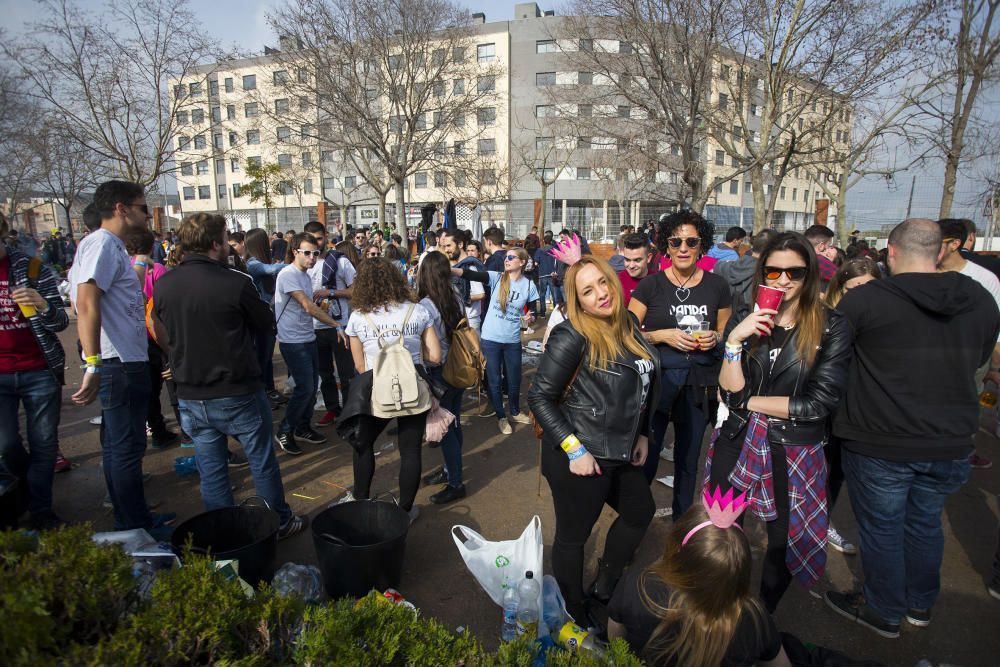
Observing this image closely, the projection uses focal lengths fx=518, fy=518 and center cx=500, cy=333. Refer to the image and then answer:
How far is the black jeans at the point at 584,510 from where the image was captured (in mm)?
2371

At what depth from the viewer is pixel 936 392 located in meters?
2.32

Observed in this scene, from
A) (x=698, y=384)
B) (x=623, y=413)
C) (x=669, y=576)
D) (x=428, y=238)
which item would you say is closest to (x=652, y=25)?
(x=428, y=238)

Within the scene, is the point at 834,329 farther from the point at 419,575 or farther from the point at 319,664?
the point at 419,575

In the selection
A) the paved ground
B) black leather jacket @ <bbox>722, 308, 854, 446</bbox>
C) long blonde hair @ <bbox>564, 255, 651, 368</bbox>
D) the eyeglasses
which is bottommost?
the paved ground

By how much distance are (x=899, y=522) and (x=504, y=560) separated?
74.5 inches

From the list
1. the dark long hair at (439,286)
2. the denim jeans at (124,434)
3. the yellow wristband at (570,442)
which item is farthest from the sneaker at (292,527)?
the yellow wristband at (570,442)

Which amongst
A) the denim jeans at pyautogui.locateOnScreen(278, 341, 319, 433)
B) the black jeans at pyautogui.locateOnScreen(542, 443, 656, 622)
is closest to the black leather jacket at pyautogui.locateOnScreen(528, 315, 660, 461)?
the black jeans at pyautogui.locateOnScreen(542, 443, 656, 622)

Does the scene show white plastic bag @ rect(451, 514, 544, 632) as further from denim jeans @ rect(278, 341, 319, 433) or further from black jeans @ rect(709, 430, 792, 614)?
denim jeans @ rect(278, 341, 319, 433)

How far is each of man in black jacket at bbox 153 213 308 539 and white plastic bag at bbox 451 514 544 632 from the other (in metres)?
1.44

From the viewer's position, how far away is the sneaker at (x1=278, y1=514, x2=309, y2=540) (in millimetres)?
3393

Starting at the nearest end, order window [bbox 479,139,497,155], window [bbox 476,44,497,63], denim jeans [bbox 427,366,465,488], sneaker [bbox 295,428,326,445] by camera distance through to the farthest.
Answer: denim jeans [bbox 427,366,465,488] → sneaker [bbox 295,428,326,445] → window [bbox 479,139,497,155] → window [bbox 476,44,497,63]

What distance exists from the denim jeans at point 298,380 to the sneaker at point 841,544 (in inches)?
170

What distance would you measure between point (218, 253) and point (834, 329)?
3.23 m

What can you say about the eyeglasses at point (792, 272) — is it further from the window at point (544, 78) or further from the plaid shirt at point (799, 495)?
the window at point (544, 78)
